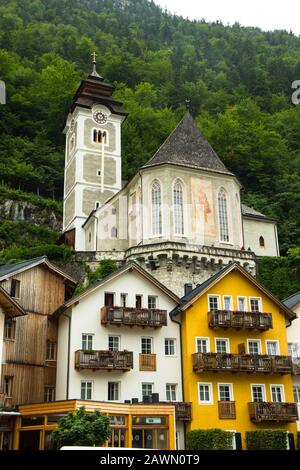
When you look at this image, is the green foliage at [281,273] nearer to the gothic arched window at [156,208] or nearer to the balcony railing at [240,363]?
the gothic arched window at [156,208]

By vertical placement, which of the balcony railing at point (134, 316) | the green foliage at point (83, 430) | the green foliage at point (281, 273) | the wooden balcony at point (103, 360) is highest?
the green foliage at point (281, 273)

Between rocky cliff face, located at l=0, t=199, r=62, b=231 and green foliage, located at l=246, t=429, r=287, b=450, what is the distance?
125 ft

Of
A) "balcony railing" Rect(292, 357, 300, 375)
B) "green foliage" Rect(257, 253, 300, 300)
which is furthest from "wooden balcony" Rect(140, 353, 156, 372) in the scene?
"green foliage" Rect(257, 253, 300, 300)

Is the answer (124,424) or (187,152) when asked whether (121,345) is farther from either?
(187,152)

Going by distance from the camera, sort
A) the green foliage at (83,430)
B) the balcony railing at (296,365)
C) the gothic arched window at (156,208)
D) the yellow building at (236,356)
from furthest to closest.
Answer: the gothic arched window at (156,208) < the balcony railing at (296,365) < the yellow building at (236,356) < the green foliage at (83,430)

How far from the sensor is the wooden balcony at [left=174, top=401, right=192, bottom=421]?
27297 mm

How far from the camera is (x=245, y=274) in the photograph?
32.0 meters

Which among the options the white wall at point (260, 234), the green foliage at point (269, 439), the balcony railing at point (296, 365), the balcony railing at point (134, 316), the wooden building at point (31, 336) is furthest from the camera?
the white wall at point (260, 234)

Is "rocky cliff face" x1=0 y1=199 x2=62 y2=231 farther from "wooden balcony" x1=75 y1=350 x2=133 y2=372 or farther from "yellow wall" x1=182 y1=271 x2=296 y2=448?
"wooden balcony" x1=75 y1=350 x2=133 y2=372

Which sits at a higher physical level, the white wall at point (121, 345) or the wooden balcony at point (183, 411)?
the white wall at point (121, 345)

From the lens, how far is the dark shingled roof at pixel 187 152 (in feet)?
161

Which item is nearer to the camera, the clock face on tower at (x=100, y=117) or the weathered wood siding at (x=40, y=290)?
the weathered wood siding at (x=40, y=290)

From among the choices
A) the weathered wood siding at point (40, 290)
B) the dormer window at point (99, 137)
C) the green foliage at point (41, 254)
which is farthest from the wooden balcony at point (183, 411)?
the dormer window at point (99, 137)

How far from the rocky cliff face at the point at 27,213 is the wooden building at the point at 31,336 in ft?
96.0
